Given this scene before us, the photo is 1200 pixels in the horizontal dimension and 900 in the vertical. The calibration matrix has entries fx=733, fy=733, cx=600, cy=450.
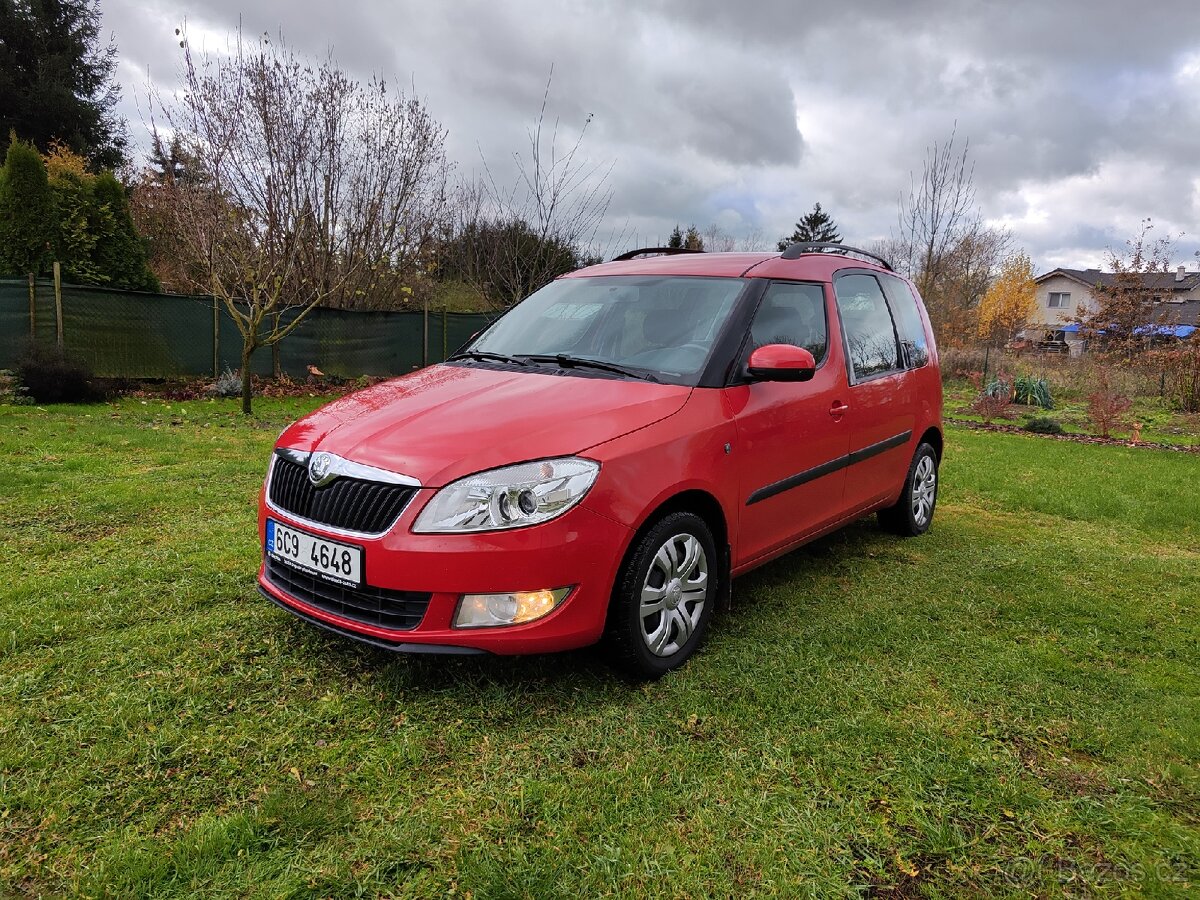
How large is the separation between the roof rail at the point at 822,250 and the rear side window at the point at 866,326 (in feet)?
0.65

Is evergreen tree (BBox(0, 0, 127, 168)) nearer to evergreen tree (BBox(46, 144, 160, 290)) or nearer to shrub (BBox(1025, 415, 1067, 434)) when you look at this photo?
evergreen tree (BBox(46, 144, 160, 290))

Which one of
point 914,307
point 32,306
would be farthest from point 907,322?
point 32,306

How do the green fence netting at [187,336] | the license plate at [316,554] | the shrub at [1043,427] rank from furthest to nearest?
the shrub at [1043,427] < the green fence netting at [187,336] < the license plate at [316,554]

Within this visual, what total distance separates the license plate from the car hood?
0.31 meters

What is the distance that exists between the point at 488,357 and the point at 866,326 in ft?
7.39

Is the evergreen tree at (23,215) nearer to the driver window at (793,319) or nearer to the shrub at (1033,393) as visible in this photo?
the driver window at (793,319)

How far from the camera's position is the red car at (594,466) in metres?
2.47

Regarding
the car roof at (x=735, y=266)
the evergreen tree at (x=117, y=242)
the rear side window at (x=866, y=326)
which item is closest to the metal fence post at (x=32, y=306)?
the evergreen tree at (x=117, y=242)

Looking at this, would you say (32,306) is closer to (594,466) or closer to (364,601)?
(364,601)

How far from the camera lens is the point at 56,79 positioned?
23.1 m

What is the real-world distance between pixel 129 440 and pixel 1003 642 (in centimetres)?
767

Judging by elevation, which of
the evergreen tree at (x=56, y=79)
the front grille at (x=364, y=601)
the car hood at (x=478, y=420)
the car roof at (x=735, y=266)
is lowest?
the front grille at (x=364, y=601)

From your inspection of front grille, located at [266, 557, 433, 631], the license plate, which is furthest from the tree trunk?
front grille, located at [266, 557, 433, 631]

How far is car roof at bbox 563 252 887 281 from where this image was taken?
3691mm
